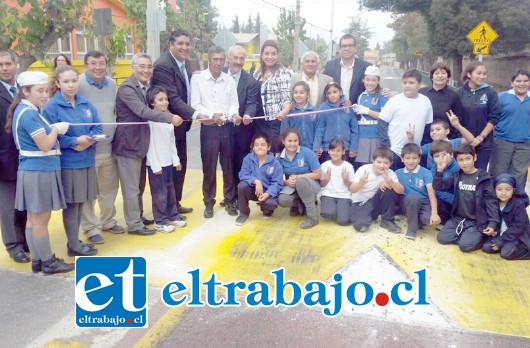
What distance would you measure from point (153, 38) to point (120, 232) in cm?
599

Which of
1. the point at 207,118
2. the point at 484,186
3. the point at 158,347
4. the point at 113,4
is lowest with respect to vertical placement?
the point at 158,347

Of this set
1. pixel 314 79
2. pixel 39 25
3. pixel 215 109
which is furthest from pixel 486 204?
pixel 39 25

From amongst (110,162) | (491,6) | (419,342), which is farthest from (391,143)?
(491,6)

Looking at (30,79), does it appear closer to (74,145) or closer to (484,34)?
(74,145)

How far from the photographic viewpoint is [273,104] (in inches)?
217

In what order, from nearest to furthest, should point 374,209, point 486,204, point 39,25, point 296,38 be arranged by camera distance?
point 486,204 → point 374,209 → point 39,25 → point 296,38

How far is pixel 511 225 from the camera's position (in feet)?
14.5

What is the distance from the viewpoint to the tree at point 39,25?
9695mm

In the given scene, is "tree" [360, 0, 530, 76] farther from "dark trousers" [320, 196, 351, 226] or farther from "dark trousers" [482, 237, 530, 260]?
"dark trousers" [482, 237, 530, 260]

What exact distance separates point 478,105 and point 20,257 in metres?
4.92

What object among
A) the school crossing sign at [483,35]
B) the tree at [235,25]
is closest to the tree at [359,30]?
the tree at [235,25]

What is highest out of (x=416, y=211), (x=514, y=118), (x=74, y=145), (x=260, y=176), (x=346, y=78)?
(x=346, y=78)

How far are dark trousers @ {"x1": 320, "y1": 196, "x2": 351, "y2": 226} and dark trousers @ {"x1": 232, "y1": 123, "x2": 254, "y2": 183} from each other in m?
1.14

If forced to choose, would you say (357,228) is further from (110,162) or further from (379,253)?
(110,162)
